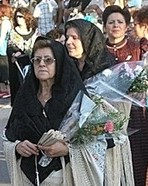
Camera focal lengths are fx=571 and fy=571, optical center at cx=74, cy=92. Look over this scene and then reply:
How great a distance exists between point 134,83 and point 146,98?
0.14 metres

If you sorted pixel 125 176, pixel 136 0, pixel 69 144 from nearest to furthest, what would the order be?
pixel 69 144 < pixel 125 176 < pixel 136 0

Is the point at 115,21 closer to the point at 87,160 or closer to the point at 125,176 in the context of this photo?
the point at 125,176

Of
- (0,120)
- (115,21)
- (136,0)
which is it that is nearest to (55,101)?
(115,21)

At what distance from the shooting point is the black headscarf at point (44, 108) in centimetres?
335

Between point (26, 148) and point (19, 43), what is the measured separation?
191 inches

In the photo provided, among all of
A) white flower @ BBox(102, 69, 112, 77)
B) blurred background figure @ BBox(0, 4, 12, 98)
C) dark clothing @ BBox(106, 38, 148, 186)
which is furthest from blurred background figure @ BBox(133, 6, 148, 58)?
blurred background figure @ BBox(0, 4, 12, 98)

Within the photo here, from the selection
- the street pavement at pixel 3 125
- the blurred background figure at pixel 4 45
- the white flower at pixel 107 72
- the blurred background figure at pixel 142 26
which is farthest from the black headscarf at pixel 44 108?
the blurred background figure at pixel 4 45

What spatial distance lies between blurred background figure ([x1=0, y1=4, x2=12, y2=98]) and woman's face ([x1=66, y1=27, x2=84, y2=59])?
18.4 feet

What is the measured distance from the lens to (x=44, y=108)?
134 inches

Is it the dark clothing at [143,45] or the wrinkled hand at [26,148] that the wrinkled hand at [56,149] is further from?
the dark clothing at [143,45]

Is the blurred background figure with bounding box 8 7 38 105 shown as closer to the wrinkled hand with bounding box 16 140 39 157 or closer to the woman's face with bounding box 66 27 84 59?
the woman's face with bounding box 66 27 84 59

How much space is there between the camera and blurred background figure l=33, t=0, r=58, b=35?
10.0 m

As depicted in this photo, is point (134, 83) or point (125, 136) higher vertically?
point (134, 83)

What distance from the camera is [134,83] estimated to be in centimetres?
398
